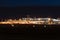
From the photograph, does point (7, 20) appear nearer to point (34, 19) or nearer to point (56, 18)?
point (34, 19)

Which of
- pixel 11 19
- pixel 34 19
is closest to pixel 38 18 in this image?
pixel 34 19

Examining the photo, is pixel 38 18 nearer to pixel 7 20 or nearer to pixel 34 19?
pixel 34 19
